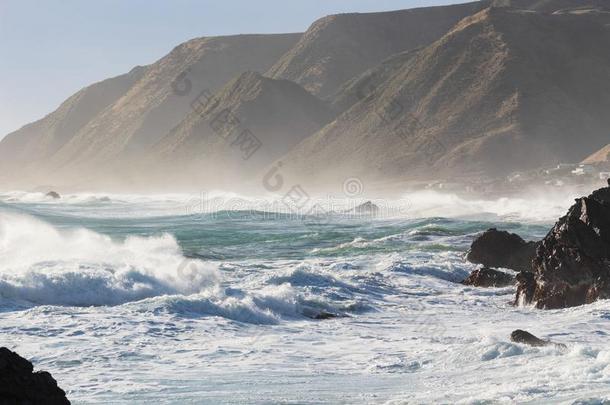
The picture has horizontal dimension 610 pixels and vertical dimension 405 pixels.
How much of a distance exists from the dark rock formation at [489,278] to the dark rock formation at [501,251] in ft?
8.25

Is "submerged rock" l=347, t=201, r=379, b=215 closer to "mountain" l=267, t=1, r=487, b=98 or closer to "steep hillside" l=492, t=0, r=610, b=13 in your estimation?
"mountain" l=267, t=1, r=487, b=98

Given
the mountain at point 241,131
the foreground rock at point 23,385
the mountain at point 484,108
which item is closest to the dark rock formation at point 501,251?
the foreground rock at point 23,385

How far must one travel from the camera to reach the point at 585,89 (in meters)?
133

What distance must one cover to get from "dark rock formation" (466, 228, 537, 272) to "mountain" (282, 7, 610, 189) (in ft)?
264

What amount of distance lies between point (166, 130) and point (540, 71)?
8711cm

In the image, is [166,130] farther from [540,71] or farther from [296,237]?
[296,237]

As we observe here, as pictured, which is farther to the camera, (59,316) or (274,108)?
(274,108)

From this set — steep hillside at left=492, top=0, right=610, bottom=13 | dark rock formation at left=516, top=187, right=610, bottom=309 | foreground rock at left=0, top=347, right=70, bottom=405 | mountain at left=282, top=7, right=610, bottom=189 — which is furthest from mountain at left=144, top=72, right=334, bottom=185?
foreground rock at left=0, top=347, right=70, bottom=405

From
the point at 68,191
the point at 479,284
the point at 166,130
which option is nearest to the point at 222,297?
the point at 479,284

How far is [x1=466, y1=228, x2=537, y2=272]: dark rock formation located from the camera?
90.4 feet

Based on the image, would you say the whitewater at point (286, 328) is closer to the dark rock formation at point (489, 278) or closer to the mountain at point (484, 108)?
the dark rock formation at point (489, 278)

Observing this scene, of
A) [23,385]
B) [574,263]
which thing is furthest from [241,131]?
[23,385]

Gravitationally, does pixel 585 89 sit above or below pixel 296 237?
above

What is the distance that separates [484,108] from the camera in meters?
125
